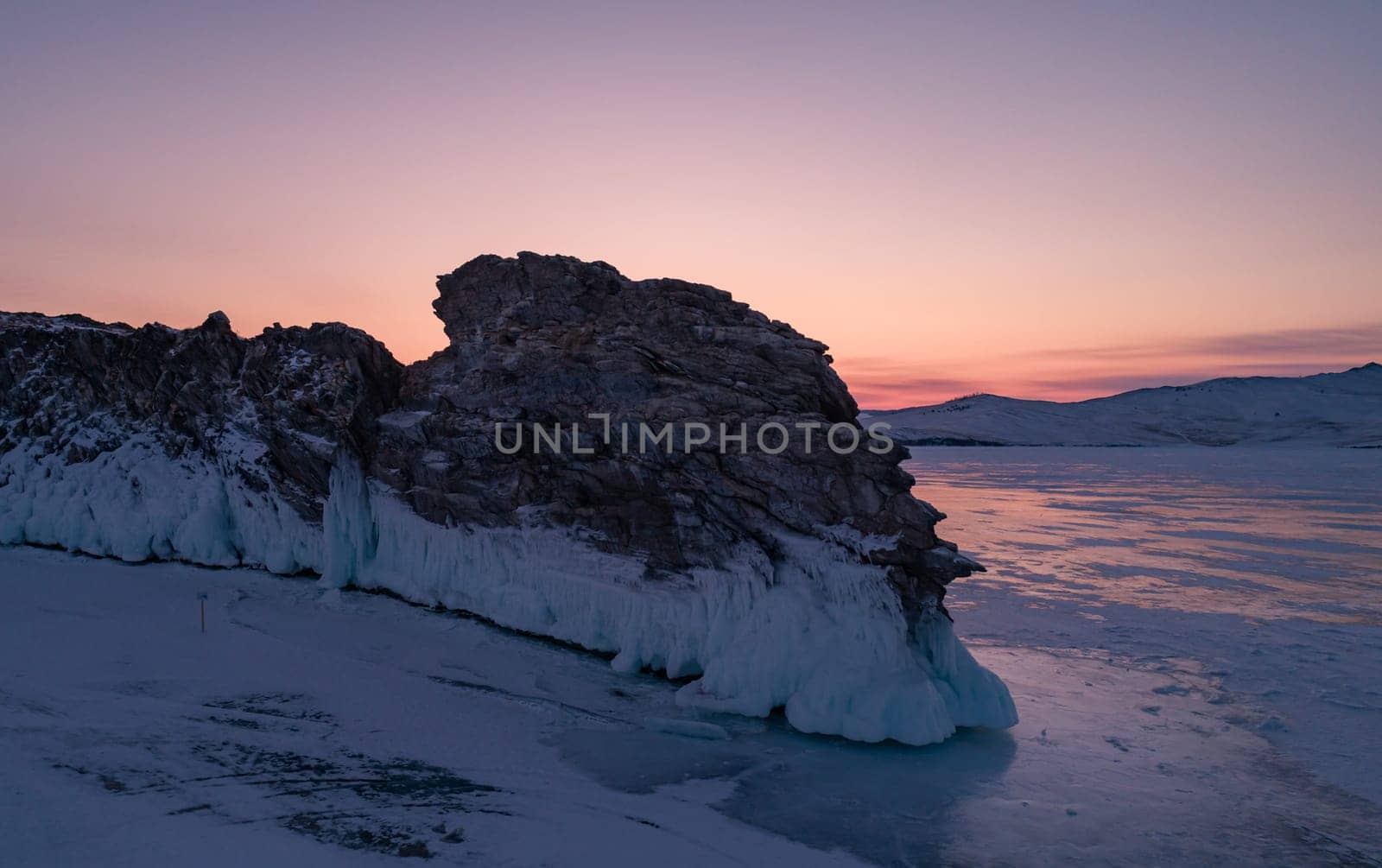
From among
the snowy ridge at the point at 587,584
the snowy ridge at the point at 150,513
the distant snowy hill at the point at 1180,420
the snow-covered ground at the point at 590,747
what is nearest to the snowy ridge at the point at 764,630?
the snowy ridge at the point at 587,584

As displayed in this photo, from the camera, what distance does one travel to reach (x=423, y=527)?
1742 centimetres

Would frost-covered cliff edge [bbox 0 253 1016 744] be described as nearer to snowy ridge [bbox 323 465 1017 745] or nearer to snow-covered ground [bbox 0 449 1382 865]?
snowy ridge [bbox 323 465 1017 745]

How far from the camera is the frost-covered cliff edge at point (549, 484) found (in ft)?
40.7

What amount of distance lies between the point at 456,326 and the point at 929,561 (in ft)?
39.5

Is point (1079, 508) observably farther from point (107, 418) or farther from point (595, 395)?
point (107, 418)

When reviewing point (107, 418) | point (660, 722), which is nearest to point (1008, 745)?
point (660, 722)

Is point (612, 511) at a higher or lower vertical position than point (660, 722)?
higher

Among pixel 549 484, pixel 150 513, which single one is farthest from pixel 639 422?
pixel 150 513

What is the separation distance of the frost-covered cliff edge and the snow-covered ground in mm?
923

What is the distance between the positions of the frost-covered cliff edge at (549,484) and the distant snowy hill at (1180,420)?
405 feet

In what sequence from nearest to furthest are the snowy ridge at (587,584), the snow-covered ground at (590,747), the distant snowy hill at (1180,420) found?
the snow-covered ground at (590,747) → the snowy ridge at (587,584) → the distant snowy hill at (1180,420)

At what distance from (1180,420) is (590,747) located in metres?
192

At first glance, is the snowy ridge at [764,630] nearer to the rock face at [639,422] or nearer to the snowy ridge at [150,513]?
the rock face at [639,422]

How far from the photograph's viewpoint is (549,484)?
15.7m
